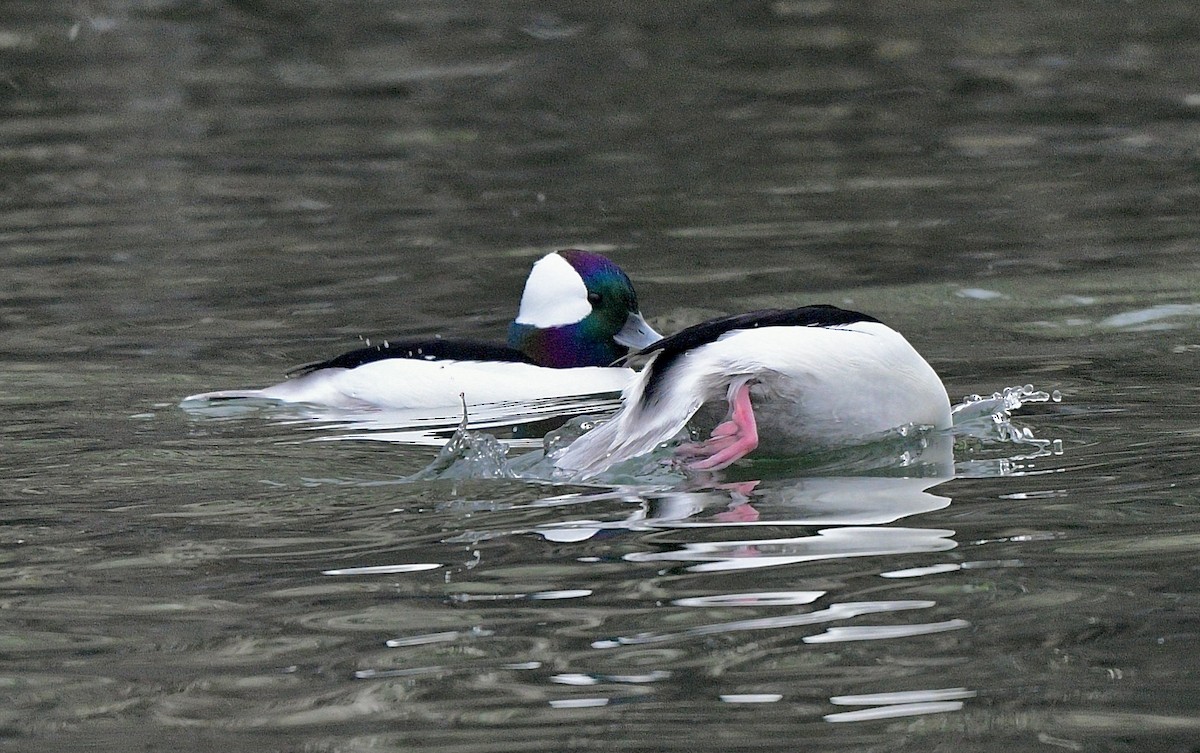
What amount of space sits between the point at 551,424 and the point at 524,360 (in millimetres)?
506

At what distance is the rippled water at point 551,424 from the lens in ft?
12.2

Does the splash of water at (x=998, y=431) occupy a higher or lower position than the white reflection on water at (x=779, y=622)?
lower

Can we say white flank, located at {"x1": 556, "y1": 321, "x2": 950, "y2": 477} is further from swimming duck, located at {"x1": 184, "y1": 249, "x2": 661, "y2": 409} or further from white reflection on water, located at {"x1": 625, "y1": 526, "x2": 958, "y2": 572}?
swimming duck, located at {"x1": 184, "y1": 249, "x2": 661, "y2": 409}

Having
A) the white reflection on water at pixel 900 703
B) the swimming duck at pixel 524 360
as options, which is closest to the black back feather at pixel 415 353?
the swimming duck at pixel 524 360

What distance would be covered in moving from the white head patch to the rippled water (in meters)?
0.93

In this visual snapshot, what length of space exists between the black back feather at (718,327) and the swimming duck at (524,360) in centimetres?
155

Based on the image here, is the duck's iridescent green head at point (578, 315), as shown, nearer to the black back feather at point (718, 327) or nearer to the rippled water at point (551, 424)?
the rippled water at point (551, 424)

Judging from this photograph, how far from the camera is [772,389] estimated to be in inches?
216

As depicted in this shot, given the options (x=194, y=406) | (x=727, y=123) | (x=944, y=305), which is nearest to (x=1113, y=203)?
(x=944, y=305)

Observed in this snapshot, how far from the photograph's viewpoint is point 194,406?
22.7ft

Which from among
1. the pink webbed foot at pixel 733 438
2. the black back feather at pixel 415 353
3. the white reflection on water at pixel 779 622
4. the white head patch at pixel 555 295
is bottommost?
the white reflection on water at pixel 779 622

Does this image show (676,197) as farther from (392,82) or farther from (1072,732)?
(1072,732)

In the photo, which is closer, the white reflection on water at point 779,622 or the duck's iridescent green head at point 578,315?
the white reflection on water at point 779,622

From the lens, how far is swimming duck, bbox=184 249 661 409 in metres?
7.05
